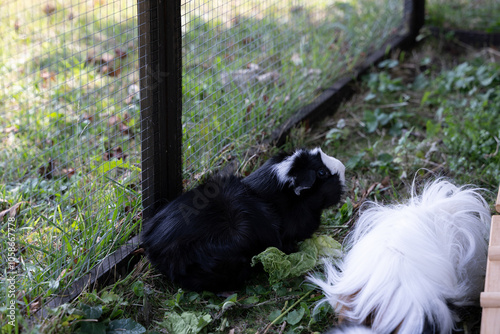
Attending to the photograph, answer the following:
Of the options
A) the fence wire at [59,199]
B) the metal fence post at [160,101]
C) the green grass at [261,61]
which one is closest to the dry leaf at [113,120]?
the fence wire at [59,199]

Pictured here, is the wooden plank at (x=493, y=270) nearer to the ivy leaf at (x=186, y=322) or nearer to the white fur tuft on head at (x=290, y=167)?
the white fur tuft on head at (x=290, y=167)

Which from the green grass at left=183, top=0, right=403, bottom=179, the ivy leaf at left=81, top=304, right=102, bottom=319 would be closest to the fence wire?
the ivy leaf at left=81, top=304, right=102, bottom=319

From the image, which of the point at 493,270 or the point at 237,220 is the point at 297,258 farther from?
the point at 493,270

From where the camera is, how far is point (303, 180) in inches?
93.3

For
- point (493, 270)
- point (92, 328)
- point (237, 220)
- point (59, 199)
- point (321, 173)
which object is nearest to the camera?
point (493, 270)

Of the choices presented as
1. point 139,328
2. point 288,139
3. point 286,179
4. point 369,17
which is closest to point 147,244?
point 139,328

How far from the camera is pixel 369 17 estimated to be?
→ 4.45 metres

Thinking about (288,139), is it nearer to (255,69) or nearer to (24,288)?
(255,69)

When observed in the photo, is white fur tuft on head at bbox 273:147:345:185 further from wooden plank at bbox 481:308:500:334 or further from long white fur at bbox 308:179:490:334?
wooden plank at bbox 481:308:500:334

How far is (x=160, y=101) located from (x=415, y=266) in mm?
1195

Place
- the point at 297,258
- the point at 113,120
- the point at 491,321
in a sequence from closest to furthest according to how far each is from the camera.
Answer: the point at 491,321 < the point at 297,258 < the point at 113,120

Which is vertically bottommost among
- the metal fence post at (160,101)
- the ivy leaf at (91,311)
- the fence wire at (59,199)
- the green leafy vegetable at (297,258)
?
the green leafy vegetable at (297,258)

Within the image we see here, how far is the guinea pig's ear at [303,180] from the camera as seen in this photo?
2342 mm

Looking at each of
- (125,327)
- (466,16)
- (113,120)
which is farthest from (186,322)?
(466,16)
